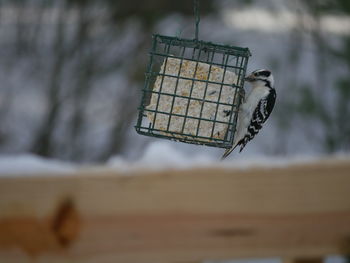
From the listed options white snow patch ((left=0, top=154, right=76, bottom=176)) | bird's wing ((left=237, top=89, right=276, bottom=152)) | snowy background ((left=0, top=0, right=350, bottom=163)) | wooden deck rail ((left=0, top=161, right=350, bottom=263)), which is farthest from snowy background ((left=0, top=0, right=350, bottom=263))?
wooden deck rail ((left=0, top=161, right=350, bottom=263))

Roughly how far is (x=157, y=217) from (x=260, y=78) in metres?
4.09

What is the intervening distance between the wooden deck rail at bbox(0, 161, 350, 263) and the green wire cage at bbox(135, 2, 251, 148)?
248 cm

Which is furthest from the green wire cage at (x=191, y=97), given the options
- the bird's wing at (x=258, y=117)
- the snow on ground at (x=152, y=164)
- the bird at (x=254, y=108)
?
the snow on ground at (x=152, y=164)

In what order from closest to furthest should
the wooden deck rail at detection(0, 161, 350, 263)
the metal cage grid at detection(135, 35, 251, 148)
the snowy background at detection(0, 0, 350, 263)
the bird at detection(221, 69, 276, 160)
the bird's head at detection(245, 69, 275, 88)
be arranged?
the wooden deck rail at detection(0, 161, 350, 263), the metal cage grid at detection(135, 35, 251, 148), the bird at detection(221, 69, 276, 160), the bird's head at detection(245, 69, 275, 88), the snowy background at detection(0, 0, 350, 263)

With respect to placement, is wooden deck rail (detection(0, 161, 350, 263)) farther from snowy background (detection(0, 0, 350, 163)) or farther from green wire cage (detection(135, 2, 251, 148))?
snowy background (detection(0, 0, 350, 163))

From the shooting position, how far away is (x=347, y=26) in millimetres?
9820

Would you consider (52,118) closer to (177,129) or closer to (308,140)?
(308,140)

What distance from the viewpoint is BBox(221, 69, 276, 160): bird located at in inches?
218

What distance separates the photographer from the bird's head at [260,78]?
18.6 ft

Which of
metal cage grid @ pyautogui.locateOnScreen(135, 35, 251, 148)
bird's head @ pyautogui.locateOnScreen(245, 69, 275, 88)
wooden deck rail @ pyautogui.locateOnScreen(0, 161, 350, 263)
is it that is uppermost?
bird's head @ pyautogui.locateOnScreen(245, 69, 275, 88)

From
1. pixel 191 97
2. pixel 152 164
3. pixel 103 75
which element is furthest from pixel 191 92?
pixel 103 75

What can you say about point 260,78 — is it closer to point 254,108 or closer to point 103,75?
point 254,108

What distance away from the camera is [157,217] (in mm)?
1725

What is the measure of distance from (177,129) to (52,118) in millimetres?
5606
